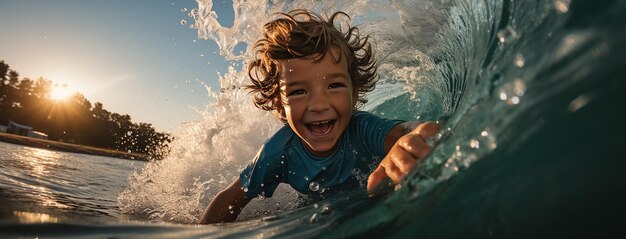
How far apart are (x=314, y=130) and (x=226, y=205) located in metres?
0.74

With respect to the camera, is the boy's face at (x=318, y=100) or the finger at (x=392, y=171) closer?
the finger at (x=392, y=171)

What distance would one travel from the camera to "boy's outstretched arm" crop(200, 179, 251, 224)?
2.70 metres

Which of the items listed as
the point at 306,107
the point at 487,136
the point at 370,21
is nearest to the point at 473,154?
the point at 487,136

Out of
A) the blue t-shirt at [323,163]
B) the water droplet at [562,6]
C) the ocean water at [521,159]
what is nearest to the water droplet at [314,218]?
the ocean water at [521,159]

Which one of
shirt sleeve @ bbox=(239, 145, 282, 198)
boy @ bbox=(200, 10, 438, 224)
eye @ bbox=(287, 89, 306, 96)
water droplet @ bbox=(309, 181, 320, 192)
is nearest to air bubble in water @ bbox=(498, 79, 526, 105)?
boy @ bbox=(200, 10, 438, 224)

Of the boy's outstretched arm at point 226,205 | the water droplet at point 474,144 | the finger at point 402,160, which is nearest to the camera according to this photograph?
the water droplet at point 474,144

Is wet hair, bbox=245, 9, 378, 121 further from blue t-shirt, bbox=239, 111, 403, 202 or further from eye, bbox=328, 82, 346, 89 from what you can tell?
blue t-shirt, bbox=239, 111, 403, 202

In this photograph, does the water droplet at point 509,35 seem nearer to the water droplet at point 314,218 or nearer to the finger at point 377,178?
the finger at point 377,178

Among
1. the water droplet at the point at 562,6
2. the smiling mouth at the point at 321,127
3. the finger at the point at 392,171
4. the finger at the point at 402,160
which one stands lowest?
the finger at the point at 392,171

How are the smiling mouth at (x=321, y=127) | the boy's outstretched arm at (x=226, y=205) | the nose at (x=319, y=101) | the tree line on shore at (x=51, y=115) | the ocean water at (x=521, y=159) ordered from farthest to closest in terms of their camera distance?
the tree line on shore at (x=51, y=115) < the boy's outstretched arm at (x=226, y=205) < the smiling mouth at (x=321, y=127) < the nose at (x=319, y=101) < the ocean water at (x=521, y=159)

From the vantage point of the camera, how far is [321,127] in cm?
262

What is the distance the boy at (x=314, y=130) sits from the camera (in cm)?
253

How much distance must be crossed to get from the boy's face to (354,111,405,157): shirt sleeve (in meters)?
0.11

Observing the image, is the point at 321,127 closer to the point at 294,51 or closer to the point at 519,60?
the point at 294,51
